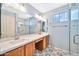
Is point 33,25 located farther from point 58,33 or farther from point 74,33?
point 74,33

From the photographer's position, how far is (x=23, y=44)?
1621mm

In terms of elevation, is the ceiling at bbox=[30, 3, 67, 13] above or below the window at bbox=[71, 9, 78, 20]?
above

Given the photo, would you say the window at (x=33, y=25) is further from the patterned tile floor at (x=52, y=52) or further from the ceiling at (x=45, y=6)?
the patterned tile floor at (x=52, y=52)

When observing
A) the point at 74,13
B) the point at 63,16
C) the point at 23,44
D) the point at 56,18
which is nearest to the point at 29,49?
the point at 23,44

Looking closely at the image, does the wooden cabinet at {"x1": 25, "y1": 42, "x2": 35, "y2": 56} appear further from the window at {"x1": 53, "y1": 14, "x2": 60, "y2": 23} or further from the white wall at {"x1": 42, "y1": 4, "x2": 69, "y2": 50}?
the window at {"x1": 53, "y1": 14, "x2": 60, "y2": 23}

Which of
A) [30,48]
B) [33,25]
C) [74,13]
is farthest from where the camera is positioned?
[33,25]

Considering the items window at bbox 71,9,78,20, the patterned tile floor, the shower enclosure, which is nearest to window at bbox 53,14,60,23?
the shower enclosure

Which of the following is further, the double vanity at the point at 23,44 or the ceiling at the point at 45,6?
the ceiling at the point at 45,6

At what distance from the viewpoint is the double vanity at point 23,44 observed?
55.3 inches

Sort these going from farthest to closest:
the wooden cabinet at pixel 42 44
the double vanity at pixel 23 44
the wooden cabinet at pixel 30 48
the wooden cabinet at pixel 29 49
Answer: the wooden cabinet at pixel 42 44 < the wooden cabinet at pixel 29 49 < the wooden cabinet at pixel 30 48 < the double vanity at pixel 23 44

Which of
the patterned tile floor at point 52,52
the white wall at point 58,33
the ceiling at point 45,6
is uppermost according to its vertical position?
the ceiling at point 45,6

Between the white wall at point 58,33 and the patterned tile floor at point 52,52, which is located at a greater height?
the white wall at point 58,33

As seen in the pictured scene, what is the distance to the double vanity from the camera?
1.41 metres

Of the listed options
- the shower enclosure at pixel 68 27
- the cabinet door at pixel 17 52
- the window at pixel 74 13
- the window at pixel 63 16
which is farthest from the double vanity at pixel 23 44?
the window at pixel 74 13
